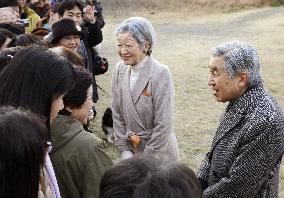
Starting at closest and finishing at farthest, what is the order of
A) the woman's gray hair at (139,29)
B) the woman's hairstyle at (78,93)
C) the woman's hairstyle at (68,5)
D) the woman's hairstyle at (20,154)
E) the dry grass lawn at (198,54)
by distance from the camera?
the woman's hairstyle at (20,154)
the woman's hairstyle at (78,93)
the woman's gray hair at (139,29)
the woman's hairstyle at (68,5)
the dry grass lawn at (198,54)

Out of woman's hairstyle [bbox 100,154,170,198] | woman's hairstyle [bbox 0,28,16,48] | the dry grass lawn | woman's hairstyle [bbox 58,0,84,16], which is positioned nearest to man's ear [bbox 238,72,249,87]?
woman's hairstyle [bbox 100,154,170,198]

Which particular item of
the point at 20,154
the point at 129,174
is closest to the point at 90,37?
the point at 20,154

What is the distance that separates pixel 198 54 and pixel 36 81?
11317 mm

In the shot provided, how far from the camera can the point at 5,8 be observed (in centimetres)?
542

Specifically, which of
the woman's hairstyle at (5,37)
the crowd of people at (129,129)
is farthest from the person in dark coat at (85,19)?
the crowd of people at (129,129)

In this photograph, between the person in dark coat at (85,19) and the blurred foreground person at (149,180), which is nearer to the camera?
the blurred foreground person at (149,180)

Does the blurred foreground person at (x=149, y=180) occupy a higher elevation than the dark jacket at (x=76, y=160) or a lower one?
higher

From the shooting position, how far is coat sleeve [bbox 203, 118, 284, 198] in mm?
2703

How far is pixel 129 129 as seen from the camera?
3883 mm

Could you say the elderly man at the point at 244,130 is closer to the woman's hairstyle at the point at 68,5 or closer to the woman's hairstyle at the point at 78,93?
the woman's hairstyle at the point at 78,93

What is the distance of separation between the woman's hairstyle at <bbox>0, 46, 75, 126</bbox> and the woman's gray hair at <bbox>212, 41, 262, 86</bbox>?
3.21 ft

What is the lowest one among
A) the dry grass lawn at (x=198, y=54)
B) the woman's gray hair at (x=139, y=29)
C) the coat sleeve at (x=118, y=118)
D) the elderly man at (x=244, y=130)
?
the dry grass lawn at (x=198, y=54)

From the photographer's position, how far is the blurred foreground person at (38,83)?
2.17 m

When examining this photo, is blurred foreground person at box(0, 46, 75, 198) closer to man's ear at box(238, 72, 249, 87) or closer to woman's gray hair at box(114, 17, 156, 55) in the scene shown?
man's ear at box(238, 72, 249, 87)
